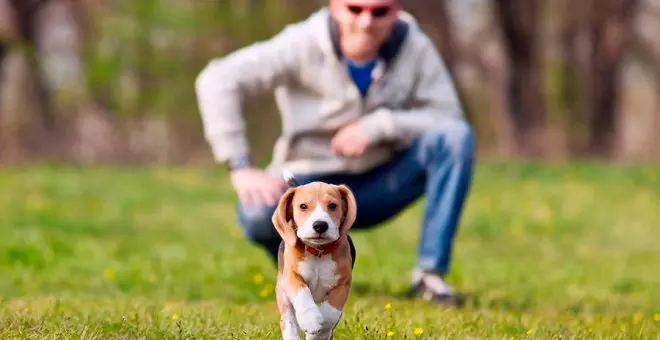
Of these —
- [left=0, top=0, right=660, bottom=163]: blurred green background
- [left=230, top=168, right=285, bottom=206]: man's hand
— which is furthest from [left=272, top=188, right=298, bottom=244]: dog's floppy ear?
[left=0, top=0, right=660, bottom=163]: blurred green background

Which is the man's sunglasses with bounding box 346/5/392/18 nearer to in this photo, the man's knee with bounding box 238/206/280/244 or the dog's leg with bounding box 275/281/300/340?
the man's knee with bounding box 238/206/280/244

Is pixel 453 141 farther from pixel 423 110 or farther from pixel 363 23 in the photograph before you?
pixel 363 23

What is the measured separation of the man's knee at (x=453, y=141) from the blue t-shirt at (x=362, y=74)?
398 millimetres

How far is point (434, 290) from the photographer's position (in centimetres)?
548

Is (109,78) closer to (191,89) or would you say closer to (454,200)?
(191,89)

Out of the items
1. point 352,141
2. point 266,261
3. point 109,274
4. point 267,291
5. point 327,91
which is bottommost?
point 266,261

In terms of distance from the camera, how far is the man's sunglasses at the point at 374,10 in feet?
16.7

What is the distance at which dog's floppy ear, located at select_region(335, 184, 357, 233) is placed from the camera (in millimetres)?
3195

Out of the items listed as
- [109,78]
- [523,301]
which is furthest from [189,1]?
[523,301]

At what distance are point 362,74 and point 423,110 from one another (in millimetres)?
387

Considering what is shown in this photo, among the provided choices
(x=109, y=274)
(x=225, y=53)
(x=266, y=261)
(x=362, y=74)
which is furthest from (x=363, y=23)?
(x=225, y=53)

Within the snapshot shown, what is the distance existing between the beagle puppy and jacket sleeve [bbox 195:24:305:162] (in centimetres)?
156

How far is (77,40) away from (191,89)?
277 centimetres

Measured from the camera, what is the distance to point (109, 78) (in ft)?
81.0
